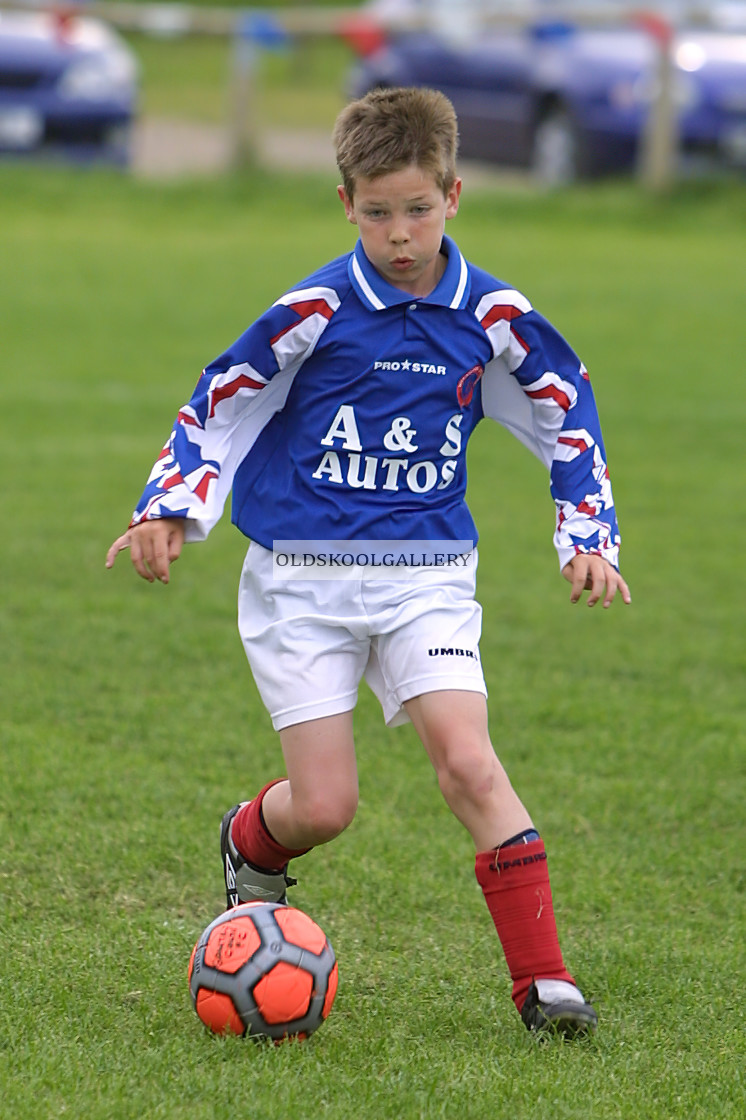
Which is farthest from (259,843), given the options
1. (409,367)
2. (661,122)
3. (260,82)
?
(260,82)

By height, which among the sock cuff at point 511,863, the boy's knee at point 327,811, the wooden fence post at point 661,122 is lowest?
the sock cuff at point 511,863

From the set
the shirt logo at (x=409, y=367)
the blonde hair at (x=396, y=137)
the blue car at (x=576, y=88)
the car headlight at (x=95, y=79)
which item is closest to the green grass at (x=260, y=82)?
the blue car at (x=576, y=88)

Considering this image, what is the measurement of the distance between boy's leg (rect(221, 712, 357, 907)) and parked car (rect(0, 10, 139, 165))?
12.6 m

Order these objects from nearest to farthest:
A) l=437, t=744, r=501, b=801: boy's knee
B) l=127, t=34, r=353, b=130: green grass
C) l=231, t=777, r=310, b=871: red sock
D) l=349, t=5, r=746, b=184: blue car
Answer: l=437, t=744, r=501, b=801: boy's knee → l=231, t=777, r=310, b=871: red sock → l=349, t=5, r=746, b=184: blue car → l=127, t=34, r=353, b=130: green grass

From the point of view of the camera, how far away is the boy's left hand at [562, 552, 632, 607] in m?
3.42

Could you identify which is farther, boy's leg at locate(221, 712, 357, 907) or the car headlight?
the car headlight

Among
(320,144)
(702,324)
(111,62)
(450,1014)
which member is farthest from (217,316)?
(450,1014)

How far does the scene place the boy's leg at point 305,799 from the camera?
3395mm

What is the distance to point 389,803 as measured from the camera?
179 inches

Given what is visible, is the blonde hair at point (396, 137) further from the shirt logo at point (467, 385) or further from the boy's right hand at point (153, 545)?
the boy's right hand at point (153, 545)

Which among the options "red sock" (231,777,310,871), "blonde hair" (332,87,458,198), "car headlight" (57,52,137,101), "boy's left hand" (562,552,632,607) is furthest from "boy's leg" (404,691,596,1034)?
"car headlight" (57,52,137,101)

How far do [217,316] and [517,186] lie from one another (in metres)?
→ 5.49

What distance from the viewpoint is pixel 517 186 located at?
634 inches

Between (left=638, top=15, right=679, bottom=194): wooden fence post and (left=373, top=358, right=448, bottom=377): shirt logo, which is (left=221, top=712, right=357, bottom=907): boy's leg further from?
(left=638, top=15, right=679, bottom=194): wooden fence post
